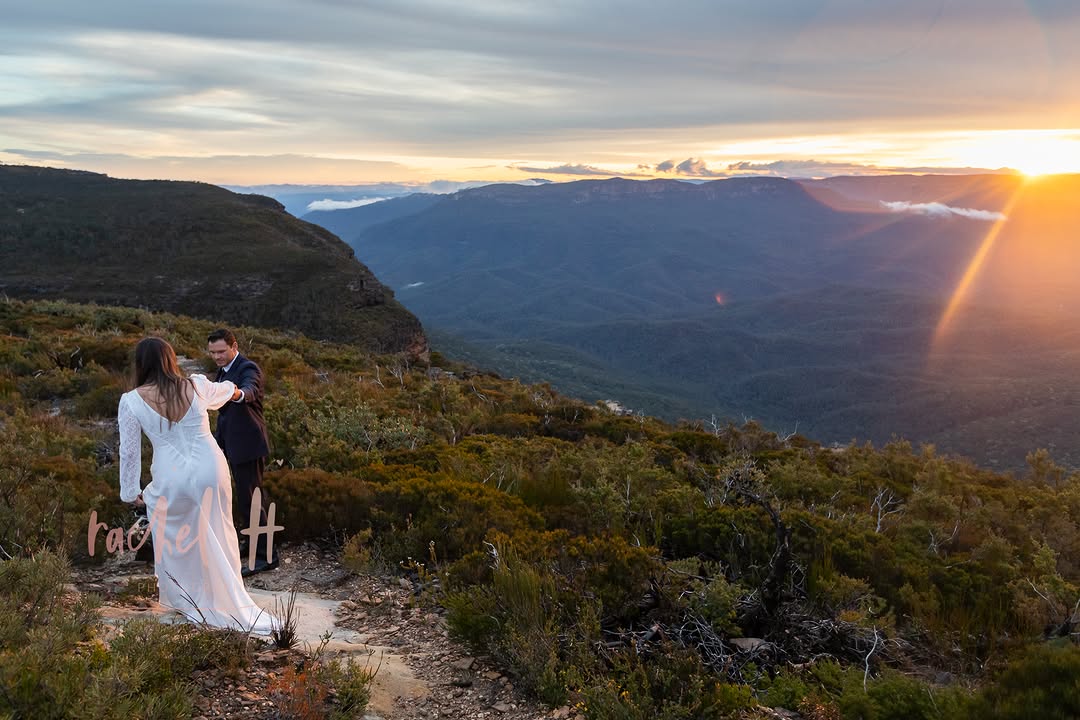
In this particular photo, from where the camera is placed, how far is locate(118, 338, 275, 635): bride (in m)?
4.20

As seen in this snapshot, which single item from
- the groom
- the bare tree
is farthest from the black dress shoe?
the bare tree

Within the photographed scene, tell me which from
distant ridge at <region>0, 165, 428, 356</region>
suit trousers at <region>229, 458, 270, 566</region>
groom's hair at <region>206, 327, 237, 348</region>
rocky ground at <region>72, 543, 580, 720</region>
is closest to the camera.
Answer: rocky ground at <region>72, 543, 580, 720</region>

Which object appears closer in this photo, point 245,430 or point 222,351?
point 222,351

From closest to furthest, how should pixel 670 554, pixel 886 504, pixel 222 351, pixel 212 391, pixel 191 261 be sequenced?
pixel 212 391 < pixel 222 351 < pixel 670 554 < pixel 886 504 < pixel 191 261

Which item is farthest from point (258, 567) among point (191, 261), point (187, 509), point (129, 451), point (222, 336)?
point (191, 261)

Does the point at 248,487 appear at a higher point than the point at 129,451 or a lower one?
lower

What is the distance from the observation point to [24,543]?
4.98 m

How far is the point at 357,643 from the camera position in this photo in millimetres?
4387

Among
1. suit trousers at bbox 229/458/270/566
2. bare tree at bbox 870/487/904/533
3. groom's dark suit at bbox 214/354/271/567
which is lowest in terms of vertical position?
bare tree at bbox 870/487/904/533

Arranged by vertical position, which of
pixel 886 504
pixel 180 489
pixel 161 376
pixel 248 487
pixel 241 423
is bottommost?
pixel 886 504

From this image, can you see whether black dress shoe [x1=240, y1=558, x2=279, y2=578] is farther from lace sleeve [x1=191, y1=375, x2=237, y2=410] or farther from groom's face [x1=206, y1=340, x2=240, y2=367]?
groom's face [x1=206, y1=340, x2=240, y2=367]

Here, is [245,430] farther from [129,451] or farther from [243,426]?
[129,451]

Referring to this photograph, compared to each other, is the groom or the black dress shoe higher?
the groom

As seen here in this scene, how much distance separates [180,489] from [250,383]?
4.56ft
